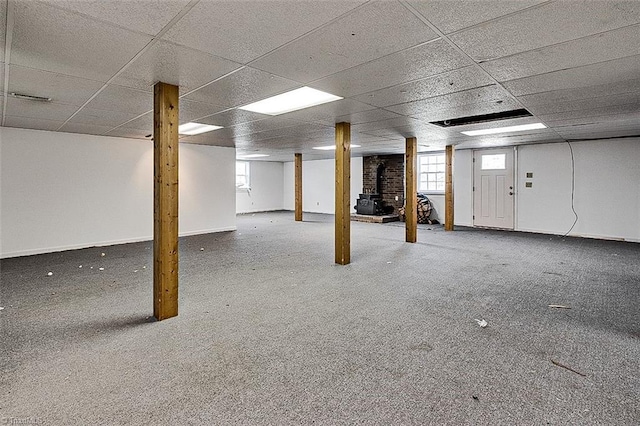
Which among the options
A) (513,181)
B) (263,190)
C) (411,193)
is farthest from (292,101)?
(263,190)

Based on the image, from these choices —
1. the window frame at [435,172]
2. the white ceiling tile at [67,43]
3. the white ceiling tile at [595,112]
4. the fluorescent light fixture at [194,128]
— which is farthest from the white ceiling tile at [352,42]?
the window frame at [435,172]

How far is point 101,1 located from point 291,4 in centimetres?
93

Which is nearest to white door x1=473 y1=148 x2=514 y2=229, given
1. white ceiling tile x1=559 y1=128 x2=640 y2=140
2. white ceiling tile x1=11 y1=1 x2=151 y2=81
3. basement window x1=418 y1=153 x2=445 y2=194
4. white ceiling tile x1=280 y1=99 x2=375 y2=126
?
→ basement window x1=418 y1=153 x2=445 y2=194

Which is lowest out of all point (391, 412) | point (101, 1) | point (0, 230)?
point (391, 412)

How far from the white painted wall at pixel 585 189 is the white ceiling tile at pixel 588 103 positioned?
389 centimetres

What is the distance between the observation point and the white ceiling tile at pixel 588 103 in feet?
11.8

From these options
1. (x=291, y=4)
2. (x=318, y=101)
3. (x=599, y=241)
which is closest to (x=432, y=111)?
(x=318, y=101)

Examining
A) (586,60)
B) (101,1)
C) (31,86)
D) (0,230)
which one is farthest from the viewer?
(0,230)

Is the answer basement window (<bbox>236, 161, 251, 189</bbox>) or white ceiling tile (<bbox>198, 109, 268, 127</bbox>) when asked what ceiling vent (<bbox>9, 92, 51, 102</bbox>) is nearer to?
white ceiling tile (<bbox>198, 109, 268, 127</bbox>)

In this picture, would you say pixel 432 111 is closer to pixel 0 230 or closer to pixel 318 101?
pixel 318 101

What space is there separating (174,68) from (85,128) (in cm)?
391

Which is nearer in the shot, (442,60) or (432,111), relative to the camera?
(442,60)

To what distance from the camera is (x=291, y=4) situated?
5.73ft

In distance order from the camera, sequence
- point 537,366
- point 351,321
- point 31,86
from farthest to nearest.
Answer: point 31,86 < point 351,321 < point 537,366
